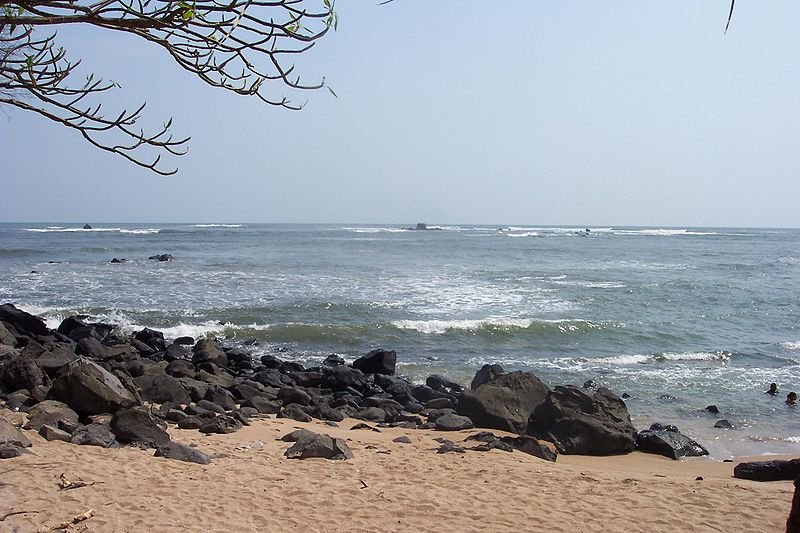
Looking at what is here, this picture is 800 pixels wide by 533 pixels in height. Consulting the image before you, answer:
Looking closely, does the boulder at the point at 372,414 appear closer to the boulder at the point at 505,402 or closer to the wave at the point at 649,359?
the boulder at the point at 505,402

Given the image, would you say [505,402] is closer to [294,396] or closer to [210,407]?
[294,396]

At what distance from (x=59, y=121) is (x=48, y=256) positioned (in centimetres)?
3941

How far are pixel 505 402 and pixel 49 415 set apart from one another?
19.6 feet

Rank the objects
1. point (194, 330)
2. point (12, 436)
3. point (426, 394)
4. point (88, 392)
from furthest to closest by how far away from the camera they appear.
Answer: point (194, 330) → point (426, 394) → point (88, 392) → point (12, 436)

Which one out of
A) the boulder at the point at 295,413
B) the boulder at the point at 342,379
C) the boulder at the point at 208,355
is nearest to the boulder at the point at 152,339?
the boulder at the point at 208,355

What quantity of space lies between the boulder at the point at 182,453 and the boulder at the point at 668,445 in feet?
18.6

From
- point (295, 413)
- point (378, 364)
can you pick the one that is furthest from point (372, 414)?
point (378, 364)

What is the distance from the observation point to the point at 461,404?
10.0 metres

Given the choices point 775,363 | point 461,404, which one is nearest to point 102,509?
point 461,404

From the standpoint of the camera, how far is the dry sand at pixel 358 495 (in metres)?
5.18

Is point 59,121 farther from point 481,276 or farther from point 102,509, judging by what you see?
point 481,276

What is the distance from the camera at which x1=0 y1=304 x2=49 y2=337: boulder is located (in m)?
14.3

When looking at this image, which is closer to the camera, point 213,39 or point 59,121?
point 213,39

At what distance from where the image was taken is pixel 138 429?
7.12 meters
